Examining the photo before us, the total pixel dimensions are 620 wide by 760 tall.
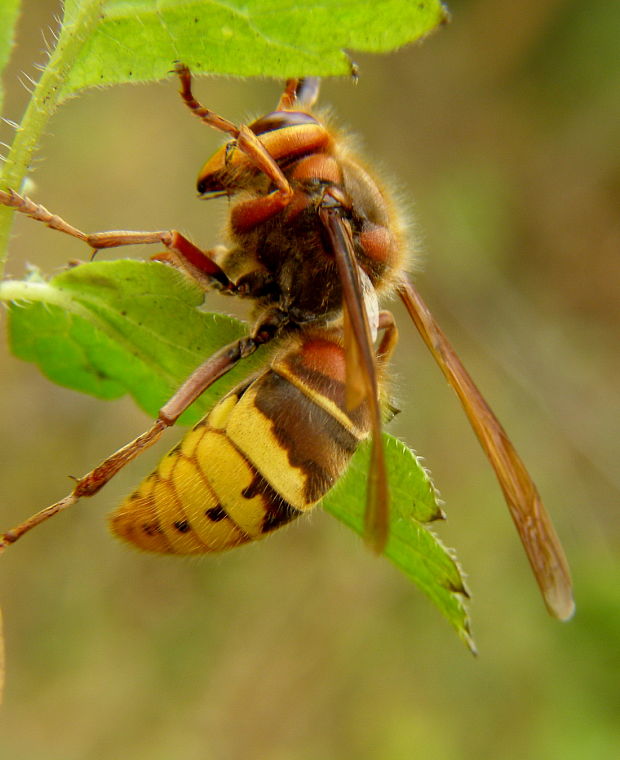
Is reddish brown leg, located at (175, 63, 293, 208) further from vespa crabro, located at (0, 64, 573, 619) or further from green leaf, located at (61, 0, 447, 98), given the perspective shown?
green leaf, located at (61, 0, 447, 98)

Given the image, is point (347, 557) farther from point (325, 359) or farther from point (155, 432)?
point (155, 432)

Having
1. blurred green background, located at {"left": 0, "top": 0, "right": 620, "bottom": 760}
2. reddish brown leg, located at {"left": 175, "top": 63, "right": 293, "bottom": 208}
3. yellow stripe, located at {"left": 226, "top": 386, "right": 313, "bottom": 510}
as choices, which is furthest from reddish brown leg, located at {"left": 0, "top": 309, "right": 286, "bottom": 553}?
blurred green background, located at {"left": 0, "top": 0, "right": 620, "bottom": 760}

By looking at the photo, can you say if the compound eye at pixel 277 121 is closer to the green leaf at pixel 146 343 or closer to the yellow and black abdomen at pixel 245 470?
the green leaf at pixel 146 343

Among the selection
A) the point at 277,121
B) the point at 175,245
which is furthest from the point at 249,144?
the point at 175,245

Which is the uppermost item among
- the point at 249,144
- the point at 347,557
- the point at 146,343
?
the point at 249,144

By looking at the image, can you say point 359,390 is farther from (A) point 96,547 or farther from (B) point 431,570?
(A) point 96,547

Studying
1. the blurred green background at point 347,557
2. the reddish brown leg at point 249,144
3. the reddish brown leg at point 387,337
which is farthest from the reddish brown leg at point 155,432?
the blurred green background at point 347,557
